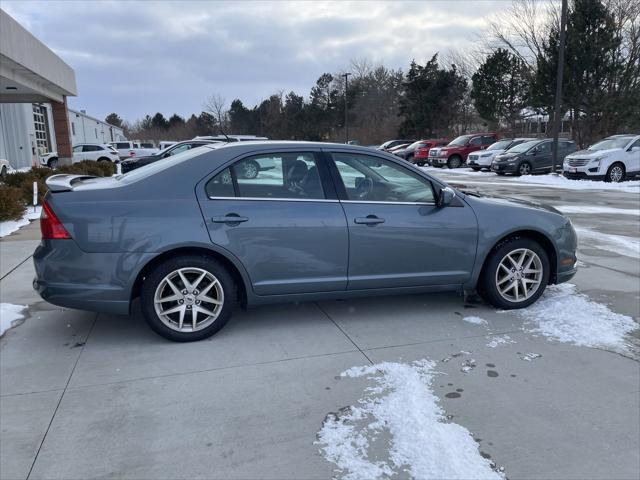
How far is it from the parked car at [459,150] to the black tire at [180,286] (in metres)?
25.1

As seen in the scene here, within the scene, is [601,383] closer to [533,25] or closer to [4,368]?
[4,368]

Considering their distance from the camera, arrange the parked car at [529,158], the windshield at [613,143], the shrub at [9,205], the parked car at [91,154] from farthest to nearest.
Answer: the parked car at [91,154], the parked car at [529,158], the windshield at [613,143], the shrub at [9,205]

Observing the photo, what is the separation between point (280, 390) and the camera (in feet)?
11.1

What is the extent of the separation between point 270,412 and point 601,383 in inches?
88.7

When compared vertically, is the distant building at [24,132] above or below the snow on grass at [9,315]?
above

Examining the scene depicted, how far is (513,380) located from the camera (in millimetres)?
3516

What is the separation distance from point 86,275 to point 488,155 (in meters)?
23.6

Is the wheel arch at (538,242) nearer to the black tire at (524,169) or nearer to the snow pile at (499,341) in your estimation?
the snow pile at (499,341)

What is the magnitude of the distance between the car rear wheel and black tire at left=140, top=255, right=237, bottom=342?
2009 centimetres

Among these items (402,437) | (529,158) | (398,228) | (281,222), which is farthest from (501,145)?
(402,437)

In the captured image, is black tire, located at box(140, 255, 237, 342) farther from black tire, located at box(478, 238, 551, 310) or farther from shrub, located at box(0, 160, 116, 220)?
black tire, located at box(478, 238, 551, 310)

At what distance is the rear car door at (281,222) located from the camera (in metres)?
4.04

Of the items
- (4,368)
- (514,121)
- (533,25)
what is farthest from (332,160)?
(514,121)

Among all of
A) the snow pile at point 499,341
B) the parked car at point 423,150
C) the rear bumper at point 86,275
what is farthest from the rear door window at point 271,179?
the parked car at point 423,150
